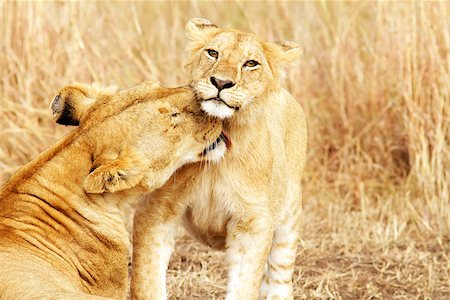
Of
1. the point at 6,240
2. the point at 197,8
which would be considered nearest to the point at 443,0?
the point at 197,8

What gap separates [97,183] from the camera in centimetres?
363

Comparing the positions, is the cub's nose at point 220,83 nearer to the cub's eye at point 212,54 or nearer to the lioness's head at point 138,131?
the lioness's head at point 138,131

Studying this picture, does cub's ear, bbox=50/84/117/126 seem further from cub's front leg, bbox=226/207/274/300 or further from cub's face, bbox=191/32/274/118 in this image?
cub's front leg, bbox=226/207/274/300

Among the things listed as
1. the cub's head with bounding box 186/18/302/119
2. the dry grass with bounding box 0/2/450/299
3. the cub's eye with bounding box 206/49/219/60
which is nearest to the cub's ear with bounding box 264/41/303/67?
the cub's head with bounding box 186/18/302/119

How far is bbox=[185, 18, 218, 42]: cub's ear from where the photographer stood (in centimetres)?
450

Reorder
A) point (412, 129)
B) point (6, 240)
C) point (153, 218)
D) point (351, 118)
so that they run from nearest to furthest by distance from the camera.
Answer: point (6, 240) < point (153, 218) < point (412, 129) < point (351, 118)

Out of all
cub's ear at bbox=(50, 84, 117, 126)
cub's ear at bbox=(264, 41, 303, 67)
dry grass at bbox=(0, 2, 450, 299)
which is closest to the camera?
cub's ear at bbox=(50, 84, 117, 126)

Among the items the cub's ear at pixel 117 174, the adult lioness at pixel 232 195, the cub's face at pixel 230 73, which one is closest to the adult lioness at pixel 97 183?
the cub's ear at pixel 117 174

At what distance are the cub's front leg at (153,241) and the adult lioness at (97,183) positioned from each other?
26 centimetres

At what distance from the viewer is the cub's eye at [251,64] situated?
4230 mm

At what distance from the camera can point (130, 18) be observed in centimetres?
811

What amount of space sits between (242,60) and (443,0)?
2792 mm

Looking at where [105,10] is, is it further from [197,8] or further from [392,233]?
[392,233]

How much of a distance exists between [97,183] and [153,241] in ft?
2.47
